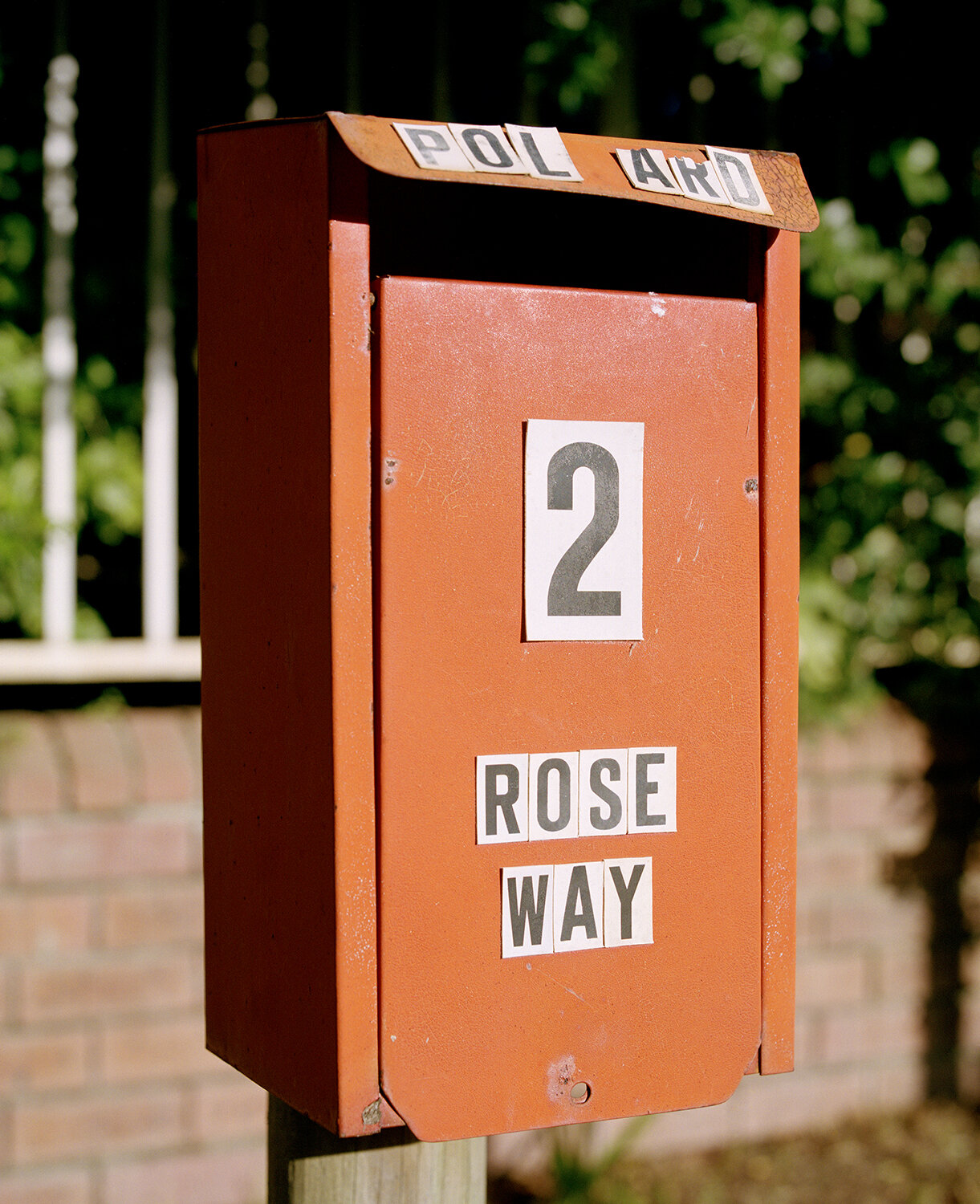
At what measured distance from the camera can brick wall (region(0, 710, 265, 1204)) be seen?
8.21 ft

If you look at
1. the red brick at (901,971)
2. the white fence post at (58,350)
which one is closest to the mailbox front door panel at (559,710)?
the white fence post at (58,350)

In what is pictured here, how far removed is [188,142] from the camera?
283 centimetres

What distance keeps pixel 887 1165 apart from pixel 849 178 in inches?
97.0

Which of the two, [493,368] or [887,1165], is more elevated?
[493,368]

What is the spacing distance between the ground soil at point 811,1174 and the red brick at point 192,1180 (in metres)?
0.58

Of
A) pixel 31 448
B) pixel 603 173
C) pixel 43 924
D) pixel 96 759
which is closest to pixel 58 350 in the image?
pixel 31 448

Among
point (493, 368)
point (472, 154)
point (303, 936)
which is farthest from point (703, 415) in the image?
point (303, 936)

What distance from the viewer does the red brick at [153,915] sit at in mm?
2572

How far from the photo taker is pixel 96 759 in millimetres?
2559

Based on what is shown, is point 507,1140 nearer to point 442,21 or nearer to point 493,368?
point 493,368

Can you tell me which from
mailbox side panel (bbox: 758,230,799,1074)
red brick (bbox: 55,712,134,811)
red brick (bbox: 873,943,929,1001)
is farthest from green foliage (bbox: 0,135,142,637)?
red brick (bbox: 873,943,929,1001)

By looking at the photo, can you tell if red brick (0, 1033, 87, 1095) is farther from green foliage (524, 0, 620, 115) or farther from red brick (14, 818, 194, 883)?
green foliage (524, 0, 620, 115)

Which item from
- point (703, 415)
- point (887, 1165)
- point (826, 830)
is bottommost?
point (887, 1165)

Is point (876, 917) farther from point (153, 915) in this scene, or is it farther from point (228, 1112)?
point (153, 915)
